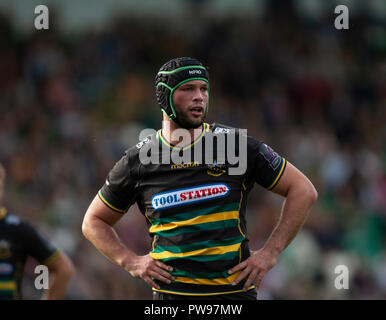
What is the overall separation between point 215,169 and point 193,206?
321 mm

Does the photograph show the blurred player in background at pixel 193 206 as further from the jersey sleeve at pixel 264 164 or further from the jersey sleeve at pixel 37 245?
the jersey sleeve at pixel 37 245

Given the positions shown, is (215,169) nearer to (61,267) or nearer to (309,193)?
(309,193)

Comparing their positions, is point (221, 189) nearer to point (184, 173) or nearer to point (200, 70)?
point (184, 173)

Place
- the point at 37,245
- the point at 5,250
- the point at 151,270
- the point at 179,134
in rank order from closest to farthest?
1. the point at 151,270
2. the point at 179,134
3. the point at 5,250
4. the point at 37,245

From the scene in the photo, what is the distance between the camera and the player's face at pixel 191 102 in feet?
16.9

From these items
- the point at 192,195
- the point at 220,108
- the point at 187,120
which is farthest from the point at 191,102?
the point at 220,108

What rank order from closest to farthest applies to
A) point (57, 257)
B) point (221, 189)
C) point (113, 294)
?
1. point (221, 189)
2. point (57, 257)
3. point (113, 294)

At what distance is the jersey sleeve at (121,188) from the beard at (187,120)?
1.48 feet

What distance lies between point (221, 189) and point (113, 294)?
5.78 m

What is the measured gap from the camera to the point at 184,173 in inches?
200

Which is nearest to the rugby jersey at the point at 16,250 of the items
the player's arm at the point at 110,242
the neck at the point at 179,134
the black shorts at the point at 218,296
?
the player's arm at the point at 110,242

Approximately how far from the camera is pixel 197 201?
16.3ft

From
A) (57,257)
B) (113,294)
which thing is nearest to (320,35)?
(113,294)

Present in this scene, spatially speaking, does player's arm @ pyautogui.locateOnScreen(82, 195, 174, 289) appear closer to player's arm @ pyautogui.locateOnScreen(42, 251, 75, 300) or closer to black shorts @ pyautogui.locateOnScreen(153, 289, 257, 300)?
black shorts @ pyautogui.locateOnScreen(153, 289, 257, 300)
